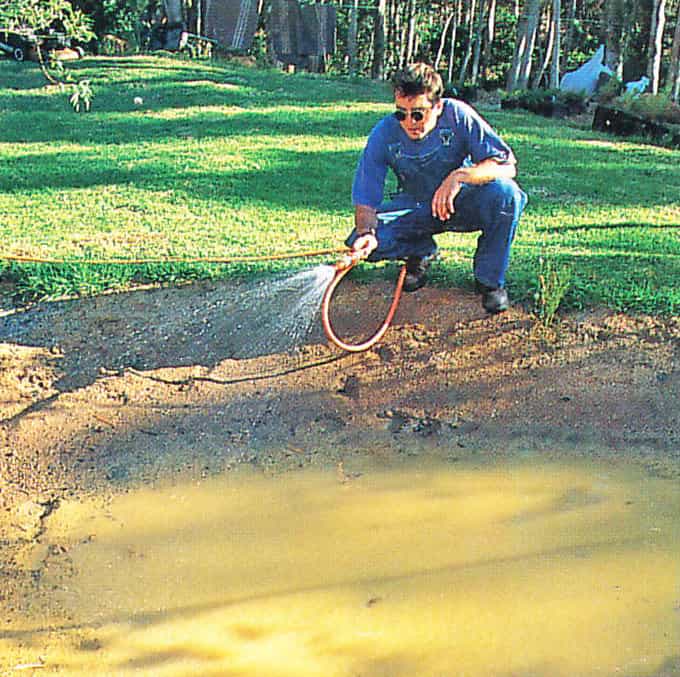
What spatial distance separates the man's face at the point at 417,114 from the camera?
450 centimetres

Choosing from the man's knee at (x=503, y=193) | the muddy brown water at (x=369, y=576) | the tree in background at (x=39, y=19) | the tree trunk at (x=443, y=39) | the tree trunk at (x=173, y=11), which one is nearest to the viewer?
the muddy brown water at (x=369, y=576)

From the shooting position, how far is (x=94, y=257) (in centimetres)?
604

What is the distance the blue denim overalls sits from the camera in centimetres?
473

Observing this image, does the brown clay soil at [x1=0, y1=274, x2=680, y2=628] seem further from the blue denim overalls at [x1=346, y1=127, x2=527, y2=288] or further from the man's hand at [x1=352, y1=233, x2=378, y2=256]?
the man's hand at [x1=352, y1=233, x2=378, y2=256]

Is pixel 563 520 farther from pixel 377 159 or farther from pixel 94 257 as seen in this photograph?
pixel 94 257

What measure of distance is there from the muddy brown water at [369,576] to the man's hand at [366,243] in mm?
1052

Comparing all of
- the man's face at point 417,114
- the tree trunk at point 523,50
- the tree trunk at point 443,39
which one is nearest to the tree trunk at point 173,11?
the tree trunk at point 523,50

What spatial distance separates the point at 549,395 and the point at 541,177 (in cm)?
488

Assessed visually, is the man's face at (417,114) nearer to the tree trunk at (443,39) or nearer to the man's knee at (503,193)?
the man's knee at (503,193)

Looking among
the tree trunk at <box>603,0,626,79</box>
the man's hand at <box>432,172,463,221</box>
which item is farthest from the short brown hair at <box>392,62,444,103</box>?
the tree trunk at <box>603,0,626,79</box>

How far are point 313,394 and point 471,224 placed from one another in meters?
1.24

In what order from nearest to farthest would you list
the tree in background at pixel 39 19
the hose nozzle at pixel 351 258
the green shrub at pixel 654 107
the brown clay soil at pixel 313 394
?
the tree in background at pixel 39 19 → the brown clay soil at pixel 313 394 → the hose nozzle at pixel 351 258 → the green shrub at pixel 654 107

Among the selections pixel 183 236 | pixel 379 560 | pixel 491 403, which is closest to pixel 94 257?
pixel 183 236

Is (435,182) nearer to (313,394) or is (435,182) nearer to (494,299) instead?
(494,299)
